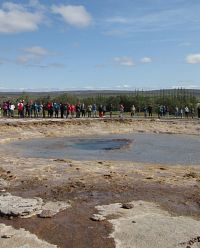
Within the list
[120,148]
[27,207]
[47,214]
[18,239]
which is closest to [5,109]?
[120,148]

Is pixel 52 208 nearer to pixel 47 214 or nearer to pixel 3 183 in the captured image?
pixel 47 214

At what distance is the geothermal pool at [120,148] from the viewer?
17328mm

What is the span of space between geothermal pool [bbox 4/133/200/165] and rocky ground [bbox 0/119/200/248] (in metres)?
2.27

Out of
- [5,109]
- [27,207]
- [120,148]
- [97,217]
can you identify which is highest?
[5,109]

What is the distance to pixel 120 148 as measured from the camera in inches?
801

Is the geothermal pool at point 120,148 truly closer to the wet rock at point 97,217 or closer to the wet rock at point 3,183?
the wet rock at point 3,183

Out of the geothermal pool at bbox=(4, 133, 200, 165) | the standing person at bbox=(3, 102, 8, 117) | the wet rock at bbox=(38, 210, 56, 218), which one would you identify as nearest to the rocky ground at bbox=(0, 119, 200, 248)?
the wet rock at bbox=(38, 210, 56, 218)

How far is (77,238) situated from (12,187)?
3713 millimetres

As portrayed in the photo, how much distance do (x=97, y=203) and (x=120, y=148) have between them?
34.4ft

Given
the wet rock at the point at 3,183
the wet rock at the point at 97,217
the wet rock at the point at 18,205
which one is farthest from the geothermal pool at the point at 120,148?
the wet rock at the point at 97,217

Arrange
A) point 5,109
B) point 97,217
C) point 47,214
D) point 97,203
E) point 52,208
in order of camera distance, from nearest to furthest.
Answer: point 97,217 → point 47,214 → point 52,208 → point 97,203 → point 5,109

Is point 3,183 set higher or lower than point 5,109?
lower

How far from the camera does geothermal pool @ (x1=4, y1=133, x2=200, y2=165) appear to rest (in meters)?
17.3

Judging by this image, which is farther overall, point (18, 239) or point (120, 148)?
point (120, 148)
